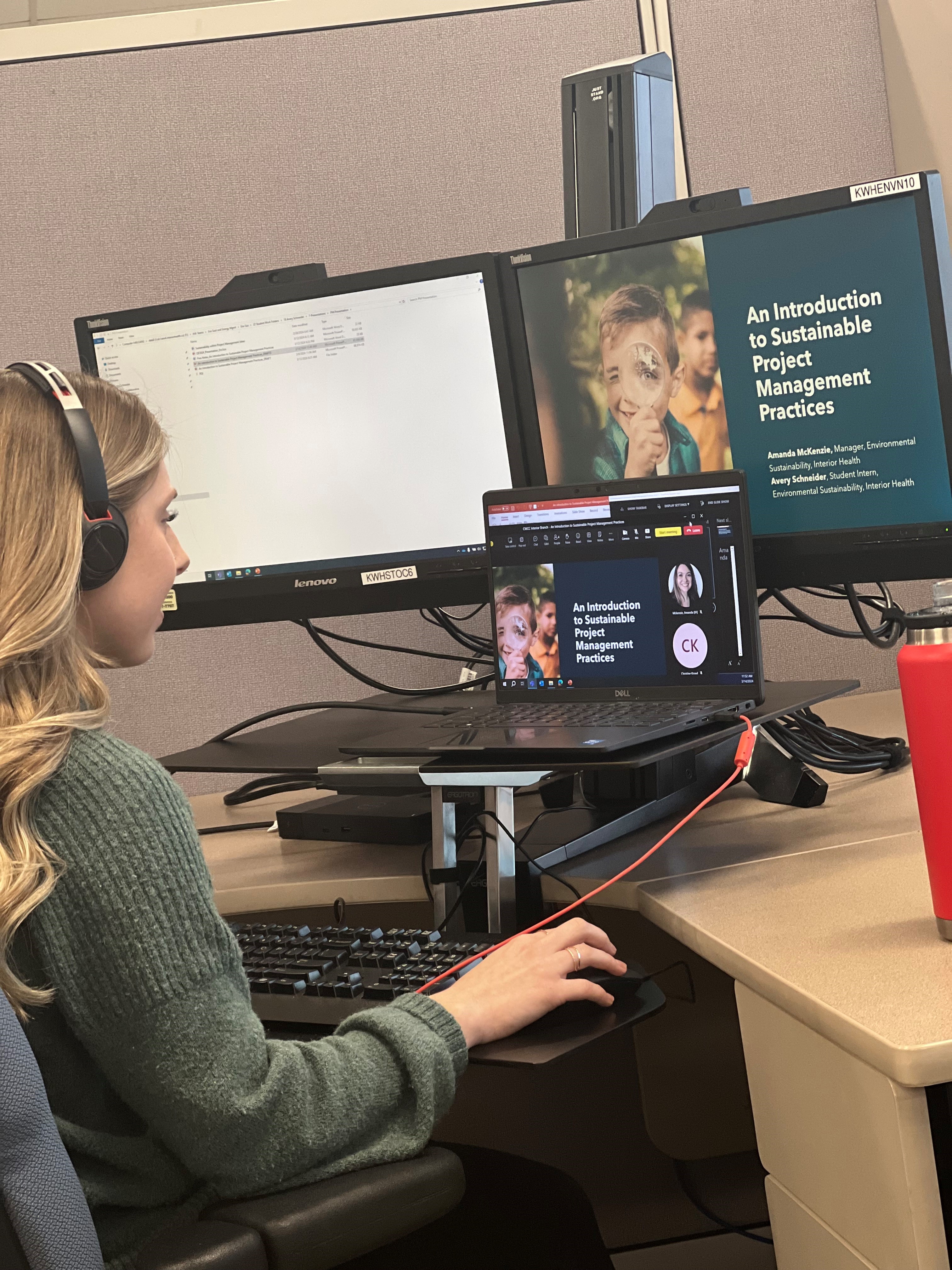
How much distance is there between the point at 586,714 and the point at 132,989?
490mm

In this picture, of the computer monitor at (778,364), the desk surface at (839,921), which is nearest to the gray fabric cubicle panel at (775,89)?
the computer monitor at (778,364)

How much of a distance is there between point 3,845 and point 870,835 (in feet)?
2.09

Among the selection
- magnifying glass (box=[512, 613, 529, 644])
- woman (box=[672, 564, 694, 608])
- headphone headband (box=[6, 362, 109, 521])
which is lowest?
magnifying glass (box=[512, 613, 529, 644])

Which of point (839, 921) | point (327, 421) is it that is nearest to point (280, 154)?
point (327, 421)

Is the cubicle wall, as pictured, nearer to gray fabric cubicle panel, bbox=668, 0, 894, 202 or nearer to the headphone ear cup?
gray fabric cubicle panel, bbox=668, 0, 894, 202

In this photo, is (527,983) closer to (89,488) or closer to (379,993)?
(379,993)

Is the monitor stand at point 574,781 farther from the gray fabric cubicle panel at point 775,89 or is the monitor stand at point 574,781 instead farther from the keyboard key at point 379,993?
the gray fabric cubicle panel at point 775,89

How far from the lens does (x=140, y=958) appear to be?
68 centimetres

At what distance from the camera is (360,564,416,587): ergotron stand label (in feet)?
4.34

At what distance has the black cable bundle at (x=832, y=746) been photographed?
3.96 ft

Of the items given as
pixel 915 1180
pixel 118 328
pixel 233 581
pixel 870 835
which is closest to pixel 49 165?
pixel 118 328

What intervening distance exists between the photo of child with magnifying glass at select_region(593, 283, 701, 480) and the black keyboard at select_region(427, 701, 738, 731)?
233mm

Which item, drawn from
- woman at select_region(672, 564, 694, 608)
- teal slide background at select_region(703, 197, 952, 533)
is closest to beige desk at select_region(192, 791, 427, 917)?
woman at select_region(672, 564, 694, 608)

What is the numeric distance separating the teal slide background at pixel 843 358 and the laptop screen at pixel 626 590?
121mm
